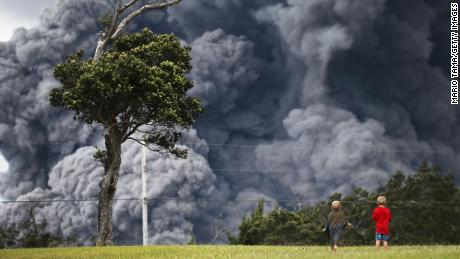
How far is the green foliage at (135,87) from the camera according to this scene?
39.0 meters

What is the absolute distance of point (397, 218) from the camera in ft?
259

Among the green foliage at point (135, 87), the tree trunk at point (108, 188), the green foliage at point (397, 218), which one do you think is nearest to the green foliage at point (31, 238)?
the green foliage at point (397, 218)

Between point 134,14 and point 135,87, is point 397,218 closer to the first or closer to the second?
point 134,14

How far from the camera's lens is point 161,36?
43500mm

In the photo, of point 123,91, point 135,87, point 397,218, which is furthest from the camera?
point 397,218

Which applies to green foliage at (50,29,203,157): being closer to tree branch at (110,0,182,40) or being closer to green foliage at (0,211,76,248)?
tree branch at (110,0,182,40)

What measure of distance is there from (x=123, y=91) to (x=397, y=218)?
4931 cm

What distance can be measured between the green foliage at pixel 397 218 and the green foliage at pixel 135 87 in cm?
4146

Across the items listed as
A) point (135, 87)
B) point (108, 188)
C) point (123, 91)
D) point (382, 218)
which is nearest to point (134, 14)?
point (135, 87)

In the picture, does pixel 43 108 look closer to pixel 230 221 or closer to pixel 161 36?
pixel 230 221

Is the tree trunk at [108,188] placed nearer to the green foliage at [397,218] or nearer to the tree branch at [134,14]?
the tree branch at [134,14]

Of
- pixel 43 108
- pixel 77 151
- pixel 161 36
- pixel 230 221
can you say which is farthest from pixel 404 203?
pixel 230 221

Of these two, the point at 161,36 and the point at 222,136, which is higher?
the point at 222,136

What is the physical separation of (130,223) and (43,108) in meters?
30.4
